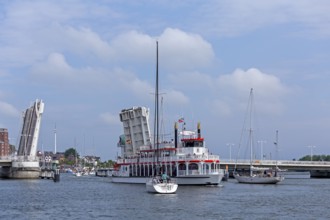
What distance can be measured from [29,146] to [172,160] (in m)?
62.5

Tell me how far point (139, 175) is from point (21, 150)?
5549cm

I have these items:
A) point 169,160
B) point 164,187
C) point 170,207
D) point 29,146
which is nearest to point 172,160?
point 169,160

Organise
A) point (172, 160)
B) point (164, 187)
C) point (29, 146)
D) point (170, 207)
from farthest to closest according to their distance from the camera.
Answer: point (29, 146) < point (172, 160) < point (164, 187) < point (170, 207)

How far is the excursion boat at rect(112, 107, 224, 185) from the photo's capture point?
95875 mm

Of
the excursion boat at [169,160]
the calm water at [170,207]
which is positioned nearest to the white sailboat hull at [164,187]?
the calm water at [170,207]

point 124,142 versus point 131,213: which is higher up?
point 124,142

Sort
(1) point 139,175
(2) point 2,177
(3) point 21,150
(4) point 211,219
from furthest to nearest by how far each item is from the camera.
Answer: (2) point 2,177, (3) point 21,150, (1) point 139,175, (4) point 211,219

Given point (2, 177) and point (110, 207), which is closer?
point (110, 207)

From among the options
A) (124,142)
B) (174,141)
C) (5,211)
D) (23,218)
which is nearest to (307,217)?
(23,218)

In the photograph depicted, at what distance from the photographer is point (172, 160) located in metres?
99.4

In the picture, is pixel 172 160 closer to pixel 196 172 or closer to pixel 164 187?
pixel 196 172

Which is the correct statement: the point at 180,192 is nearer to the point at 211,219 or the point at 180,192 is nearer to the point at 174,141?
the point at 174,141

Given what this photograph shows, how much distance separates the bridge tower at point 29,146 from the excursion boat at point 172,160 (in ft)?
107

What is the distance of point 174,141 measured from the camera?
102 meters
